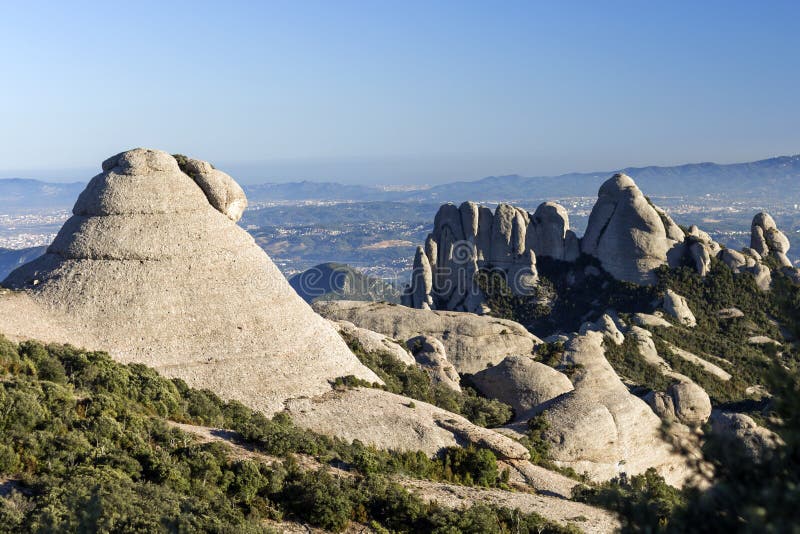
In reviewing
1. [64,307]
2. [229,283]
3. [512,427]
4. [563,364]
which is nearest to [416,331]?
[563,364]

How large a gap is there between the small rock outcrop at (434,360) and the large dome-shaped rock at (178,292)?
12.8m

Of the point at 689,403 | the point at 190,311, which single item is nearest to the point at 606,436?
the point at 689,403

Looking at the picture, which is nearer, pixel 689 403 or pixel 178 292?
pixel 178 292

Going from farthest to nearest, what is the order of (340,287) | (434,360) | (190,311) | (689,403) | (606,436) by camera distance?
1. (340,287)
2. (434,360)
3. (689,403)
4. (606,436)
5. (190,311)

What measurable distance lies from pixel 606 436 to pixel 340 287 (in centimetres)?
11105

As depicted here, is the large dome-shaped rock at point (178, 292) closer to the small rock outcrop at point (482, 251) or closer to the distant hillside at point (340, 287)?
the small rock outcrop at point (482, 251)

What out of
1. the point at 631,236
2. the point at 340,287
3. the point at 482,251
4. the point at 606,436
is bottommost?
the point at 340,287

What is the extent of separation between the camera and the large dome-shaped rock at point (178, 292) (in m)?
37.1

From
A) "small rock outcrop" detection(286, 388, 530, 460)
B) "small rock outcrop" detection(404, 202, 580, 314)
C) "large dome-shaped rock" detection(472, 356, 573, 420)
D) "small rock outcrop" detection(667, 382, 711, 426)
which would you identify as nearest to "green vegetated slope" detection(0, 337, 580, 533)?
"small rock outcrop" detection(286, 388, 530, 460)

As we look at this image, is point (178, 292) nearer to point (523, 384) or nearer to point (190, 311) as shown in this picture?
point (190, 311)

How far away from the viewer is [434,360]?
57.5m

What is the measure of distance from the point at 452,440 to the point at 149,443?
1635 cm

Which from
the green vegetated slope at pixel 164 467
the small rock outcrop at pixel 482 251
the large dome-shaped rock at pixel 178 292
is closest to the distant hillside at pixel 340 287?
the small rock outcrop at pixel 482 251

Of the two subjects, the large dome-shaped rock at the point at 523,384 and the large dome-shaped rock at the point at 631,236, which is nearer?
the large dome-shaped rock at the point at 523,384
